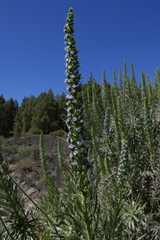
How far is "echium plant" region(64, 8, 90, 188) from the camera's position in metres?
1.64

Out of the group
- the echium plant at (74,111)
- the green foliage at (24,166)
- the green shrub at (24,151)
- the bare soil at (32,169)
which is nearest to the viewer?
the echium plant at (74,111)

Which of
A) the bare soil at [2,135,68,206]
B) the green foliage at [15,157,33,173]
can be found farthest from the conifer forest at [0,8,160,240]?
the green foliage at [15,157,33,173]

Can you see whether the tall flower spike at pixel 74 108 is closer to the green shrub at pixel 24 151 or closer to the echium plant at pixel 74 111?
the echium plant at pixel 74 111

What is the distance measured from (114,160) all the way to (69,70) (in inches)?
117

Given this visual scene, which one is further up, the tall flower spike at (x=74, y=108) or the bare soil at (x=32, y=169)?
the tall flower spike at (x=74, y=108)

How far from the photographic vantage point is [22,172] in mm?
9977

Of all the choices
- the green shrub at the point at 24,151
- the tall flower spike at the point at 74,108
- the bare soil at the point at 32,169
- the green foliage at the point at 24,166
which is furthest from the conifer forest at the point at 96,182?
the green shrub at the point at 24,151

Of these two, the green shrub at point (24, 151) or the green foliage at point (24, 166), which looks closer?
the green foliage at point (24, 166)

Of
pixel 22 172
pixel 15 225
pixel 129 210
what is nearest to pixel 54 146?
pixel 22 172

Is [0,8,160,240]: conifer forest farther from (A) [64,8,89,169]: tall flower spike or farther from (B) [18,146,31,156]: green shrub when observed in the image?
(B) [18,146,31,156]: green shrub

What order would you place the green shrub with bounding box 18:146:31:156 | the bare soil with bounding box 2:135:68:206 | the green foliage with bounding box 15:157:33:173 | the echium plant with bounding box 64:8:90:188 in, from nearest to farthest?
the echium plant with bounding box 64:8:90:188, the bare soil with bounding box 2:135:68:206, the green foliage with bounding box 15:157:33:173, the green shrub with bounding box 18:146:31:156

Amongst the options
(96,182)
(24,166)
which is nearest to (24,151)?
(24,166)

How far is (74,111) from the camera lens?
1688 millimetres

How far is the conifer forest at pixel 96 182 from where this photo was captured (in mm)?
1648
